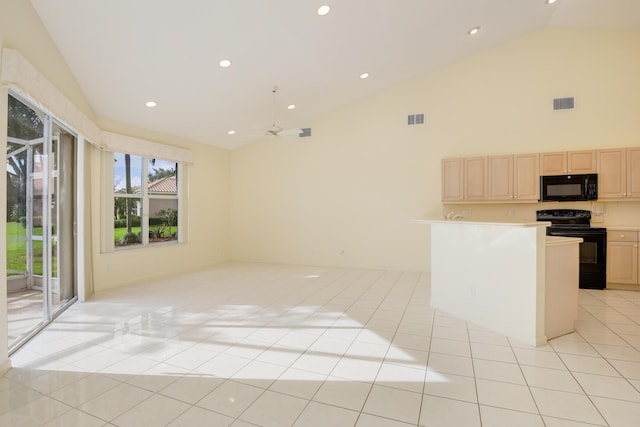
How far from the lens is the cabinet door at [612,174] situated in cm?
484

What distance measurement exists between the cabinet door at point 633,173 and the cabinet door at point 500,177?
5.08 feet

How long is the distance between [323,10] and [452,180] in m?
3.57

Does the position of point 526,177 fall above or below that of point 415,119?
below

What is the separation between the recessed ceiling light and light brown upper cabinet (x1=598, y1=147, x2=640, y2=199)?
15.3 feet

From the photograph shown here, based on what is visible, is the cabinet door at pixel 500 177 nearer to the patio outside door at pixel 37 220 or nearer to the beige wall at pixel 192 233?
the beige wall at pixel 192 233

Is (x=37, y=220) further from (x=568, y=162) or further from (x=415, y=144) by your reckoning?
(x=568, y=162)

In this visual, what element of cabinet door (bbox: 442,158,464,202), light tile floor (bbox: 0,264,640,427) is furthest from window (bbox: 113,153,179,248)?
cabinet door (bbox: 442,158,464,202)

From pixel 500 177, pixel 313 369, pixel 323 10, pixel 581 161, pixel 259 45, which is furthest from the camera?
pixel 500 177

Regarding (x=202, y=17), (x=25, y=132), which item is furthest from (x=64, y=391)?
(x=202, y=17)

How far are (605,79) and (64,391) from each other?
7.83 metres

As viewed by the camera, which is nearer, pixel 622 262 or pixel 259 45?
pixel 259 45

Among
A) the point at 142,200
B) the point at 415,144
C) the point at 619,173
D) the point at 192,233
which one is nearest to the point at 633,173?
A: the point at 619,173

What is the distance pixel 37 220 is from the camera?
11.4ft

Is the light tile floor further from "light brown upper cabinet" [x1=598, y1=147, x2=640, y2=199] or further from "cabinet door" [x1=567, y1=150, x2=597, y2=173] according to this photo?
"cabinet door" [x1=567, y1=150, x2=597, y2=173]
